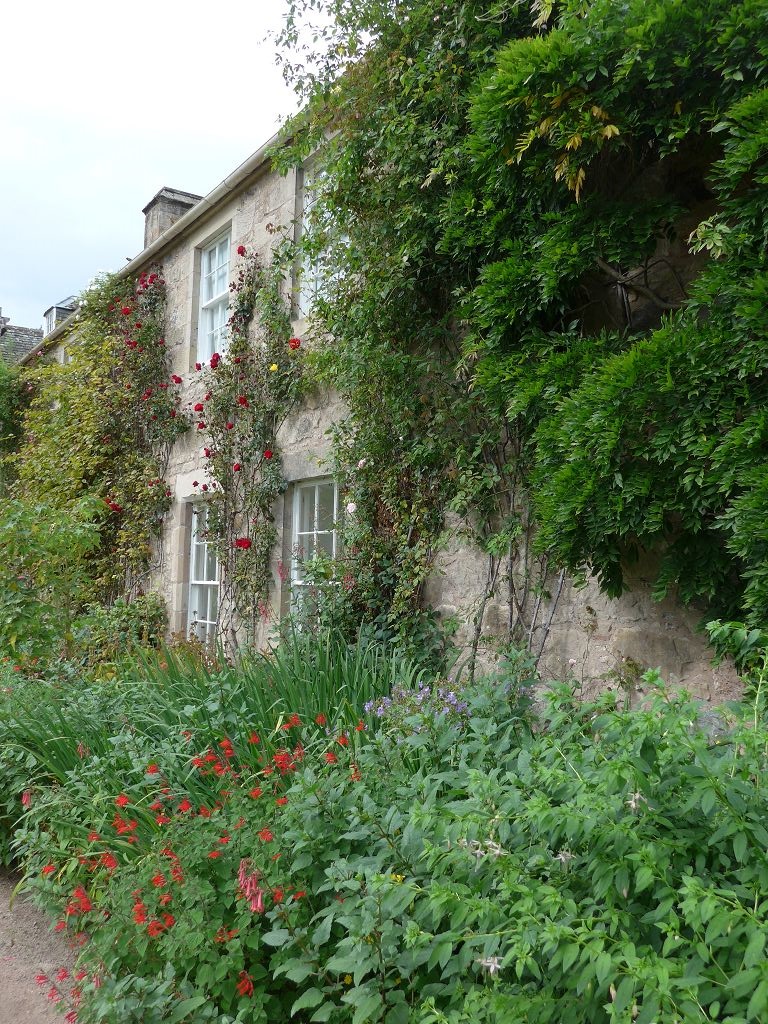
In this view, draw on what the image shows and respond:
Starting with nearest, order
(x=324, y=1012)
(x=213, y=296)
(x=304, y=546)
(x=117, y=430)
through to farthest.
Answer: (x=324, y=1012)
(x=304, y=546)
(x=213, y=296)
(x=117, y=430)

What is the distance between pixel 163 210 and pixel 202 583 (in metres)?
5.74

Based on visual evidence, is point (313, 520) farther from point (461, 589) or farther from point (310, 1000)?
point (310, 1000)

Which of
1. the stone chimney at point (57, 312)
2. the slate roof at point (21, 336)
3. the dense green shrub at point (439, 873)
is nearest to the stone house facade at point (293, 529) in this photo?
the dense green shrub at point (439, 873)

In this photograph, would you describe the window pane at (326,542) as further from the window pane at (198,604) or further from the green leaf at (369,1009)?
the green leaf at (369,1009)

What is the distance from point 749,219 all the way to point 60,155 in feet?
40.3

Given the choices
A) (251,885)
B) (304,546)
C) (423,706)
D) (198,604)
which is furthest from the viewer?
(198,604)

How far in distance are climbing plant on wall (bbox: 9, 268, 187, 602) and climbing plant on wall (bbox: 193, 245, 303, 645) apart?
115cm

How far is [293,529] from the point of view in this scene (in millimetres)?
6965

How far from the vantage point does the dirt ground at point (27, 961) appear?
112 inches

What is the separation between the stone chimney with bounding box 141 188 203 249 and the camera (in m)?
10.9

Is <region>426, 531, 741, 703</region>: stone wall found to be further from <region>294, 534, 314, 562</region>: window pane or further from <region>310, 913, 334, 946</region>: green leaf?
<region>294, 534, 314, 562</region>: window pane

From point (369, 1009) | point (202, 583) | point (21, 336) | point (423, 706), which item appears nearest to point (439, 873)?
point (369, 1009)

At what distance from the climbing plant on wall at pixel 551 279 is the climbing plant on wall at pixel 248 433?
1.48 m

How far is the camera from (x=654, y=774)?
6.24 ft
